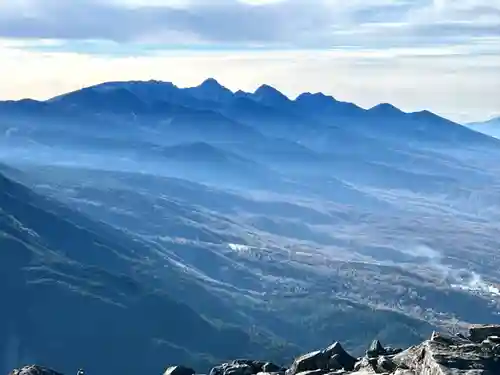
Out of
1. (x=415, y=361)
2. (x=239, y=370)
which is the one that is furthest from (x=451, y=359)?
(x=239, y=370)

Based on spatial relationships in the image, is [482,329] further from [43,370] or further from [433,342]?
[43,370]

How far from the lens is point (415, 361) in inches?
2456

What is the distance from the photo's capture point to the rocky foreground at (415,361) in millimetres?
57562

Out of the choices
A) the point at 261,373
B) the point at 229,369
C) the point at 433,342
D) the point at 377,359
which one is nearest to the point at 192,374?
the point at 229,369

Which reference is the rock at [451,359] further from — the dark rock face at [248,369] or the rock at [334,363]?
the dark rock face at [248,369]

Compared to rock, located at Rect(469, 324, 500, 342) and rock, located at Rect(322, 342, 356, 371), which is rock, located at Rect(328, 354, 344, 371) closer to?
rock, located at Rect(322, 342, 356, 371)

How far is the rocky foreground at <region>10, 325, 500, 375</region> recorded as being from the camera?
57562 mm

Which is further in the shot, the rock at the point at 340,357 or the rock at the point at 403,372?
the rock at the point at 340,357

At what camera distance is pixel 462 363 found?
57.3 m

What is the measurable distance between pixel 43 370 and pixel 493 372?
50.9 meters

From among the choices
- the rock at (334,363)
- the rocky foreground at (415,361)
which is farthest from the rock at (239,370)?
the rock at (334,363)

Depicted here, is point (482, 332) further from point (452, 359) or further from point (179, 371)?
point (179, 371)

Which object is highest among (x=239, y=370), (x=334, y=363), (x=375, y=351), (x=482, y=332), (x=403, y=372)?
(x=403, y=372)

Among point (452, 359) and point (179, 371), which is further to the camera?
point (179, 371)
